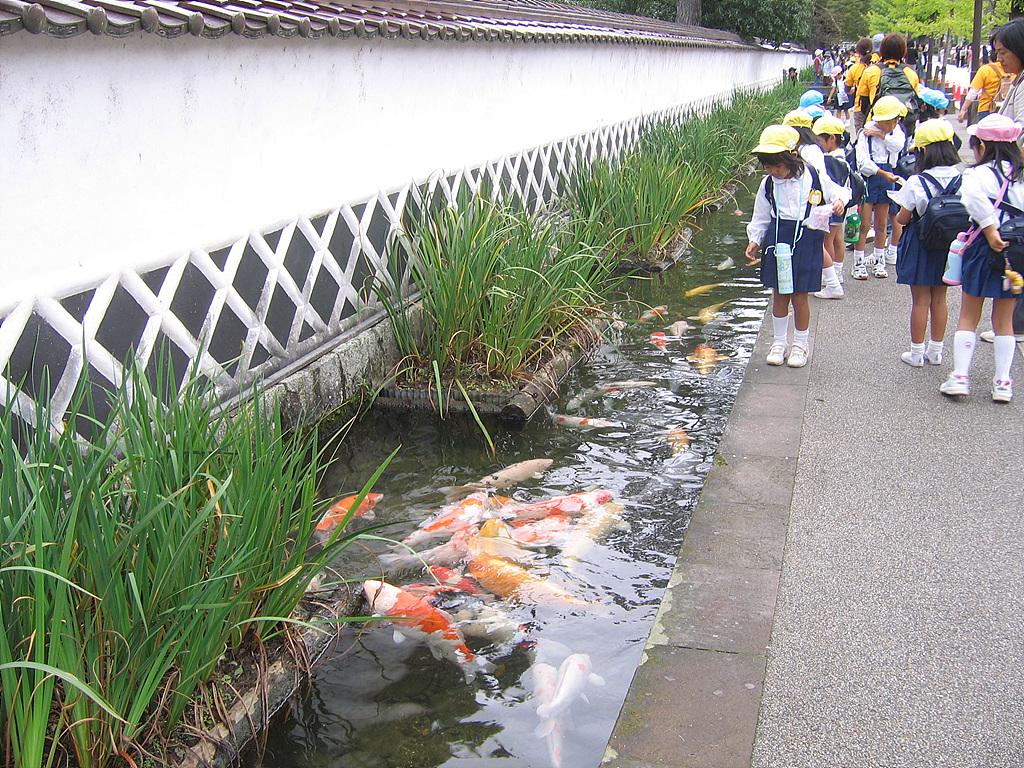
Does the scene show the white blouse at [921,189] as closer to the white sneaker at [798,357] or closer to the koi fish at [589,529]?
the white sneaker at [798,357]

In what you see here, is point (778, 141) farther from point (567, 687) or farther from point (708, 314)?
point (567, 687)

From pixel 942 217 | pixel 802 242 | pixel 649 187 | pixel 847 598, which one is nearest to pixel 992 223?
pixel 942 217

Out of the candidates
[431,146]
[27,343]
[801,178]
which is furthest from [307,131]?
[801,178]

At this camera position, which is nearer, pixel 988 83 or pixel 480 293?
pixel 480 293

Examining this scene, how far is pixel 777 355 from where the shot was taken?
234 inches

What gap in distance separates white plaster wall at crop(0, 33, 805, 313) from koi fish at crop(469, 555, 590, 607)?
196 cm

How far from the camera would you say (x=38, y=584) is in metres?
2.02

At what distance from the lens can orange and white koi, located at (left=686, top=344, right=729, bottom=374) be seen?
602 centimetres

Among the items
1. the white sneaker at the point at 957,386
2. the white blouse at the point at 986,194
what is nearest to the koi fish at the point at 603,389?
the white sneaker at the point at 957,386

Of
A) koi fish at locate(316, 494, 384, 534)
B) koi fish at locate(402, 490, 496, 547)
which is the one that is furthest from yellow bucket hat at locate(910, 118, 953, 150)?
koi fish at locate(316, 494, 384, 534)

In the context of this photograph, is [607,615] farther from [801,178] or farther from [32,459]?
[801,178]

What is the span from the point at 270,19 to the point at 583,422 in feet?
8.70

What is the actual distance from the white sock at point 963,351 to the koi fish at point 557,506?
2448 millimetres

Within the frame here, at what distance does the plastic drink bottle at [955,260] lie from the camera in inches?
197
